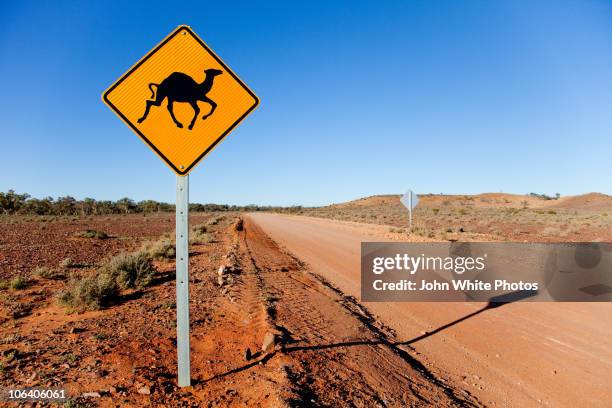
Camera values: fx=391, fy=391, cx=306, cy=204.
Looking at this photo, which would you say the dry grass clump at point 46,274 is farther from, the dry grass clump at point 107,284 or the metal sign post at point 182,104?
the metal sign post at point 182,104

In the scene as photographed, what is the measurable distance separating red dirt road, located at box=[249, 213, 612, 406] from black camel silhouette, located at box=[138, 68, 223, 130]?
434cm

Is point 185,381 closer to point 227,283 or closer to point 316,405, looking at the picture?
point 316,405

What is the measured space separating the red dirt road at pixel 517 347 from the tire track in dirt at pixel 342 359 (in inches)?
16.5

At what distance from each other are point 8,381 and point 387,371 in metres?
4.13

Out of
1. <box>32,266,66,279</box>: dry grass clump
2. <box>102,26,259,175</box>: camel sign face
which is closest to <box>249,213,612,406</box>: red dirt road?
<box>102,26,259,175</box>: camel sign face

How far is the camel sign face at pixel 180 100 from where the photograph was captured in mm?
3291

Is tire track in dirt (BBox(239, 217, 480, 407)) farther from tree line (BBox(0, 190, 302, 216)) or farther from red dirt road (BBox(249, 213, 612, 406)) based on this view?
tree line (BBox(0, 190, 302, 216))

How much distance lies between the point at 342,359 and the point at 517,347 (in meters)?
3.08

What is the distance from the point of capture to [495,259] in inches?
549

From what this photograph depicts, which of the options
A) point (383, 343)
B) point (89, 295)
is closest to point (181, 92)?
point (383, 343)

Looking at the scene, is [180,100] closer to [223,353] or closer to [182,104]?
[182,104]

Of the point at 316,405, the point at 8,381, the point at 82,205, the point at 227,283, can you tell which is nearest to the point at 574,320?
the point at 316,405

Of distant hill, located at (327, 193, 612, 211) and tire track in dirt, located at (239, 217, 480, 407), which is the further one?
distant hill, located at (327, 193, 612, 211)

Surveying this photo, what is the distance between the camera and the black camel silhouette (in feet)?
10.9
